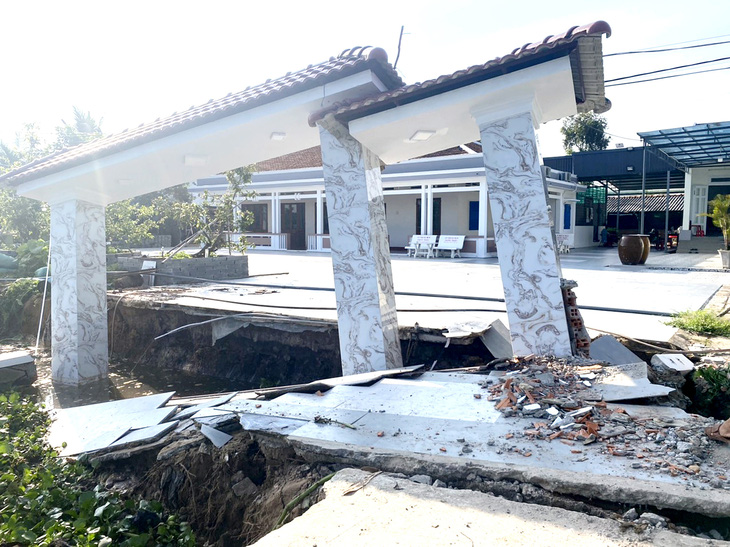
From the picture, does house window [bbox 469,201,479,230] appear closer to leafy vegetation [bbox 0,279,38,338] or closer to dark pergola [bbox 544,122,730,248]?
dark pergola [bbox 544,122,730,248]

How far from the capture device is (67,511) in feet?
12.0

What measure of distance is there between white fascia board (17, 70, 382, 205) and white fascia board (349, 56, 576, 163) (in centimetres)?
61

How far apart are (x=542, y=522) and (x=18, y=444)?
4815 millimetres

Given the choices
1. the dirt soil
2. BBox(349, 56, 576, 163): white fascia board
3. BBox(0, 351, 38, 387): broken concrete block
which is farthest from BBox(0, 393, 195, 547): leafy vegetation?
BBox(349, 56, 576, 163): white fascia board

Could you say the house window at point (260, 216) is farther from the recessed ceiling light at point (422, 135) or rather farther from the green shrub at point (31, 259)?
the recessed ceiling light at point (422, 135)

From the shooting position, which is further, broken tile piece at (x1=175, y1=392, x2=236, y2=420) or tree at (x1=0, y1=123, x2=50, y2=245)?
tree at (x1=0, y1=123, x2=50, y2=245)

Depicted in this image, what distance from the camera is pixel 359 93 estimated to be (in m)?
6.48

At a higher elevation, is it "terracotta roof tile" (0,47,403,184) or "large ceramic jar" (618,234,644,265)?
"terracotta roof tile" (0,47,403,184)

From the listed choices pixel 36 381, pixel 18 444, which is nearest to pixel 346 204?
pixel 18 444

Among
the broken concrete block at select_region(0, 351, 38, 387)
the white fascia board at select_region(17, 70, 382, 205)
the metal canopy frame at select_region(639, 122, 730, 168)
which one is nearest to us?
the white fascia board at select_region(17, 70, 382, 205)

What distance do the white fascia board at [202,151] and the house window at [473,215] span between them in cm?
1607

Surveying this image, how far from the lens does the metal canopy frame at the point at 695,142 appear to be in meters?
16.0

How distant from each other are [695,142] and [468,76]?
16.2m

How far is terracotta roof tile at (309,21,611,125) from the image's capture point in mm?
4883
